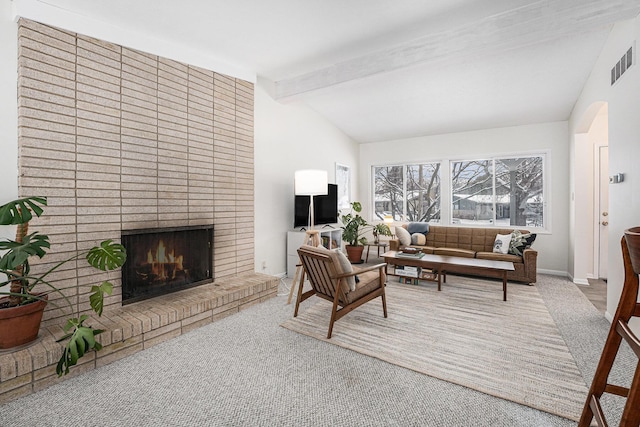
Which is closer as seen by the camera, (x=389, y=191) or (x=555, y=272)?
(x=555, y=272)

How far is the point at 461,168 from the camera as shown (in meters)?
6.16

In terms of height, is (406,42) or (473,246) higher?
(406,42)

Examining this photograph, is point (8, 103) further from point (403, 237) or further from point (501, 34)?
point (403, 237)

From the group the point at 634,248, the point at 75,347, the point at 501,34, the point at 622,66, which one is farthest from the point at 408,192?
the point at 75,347

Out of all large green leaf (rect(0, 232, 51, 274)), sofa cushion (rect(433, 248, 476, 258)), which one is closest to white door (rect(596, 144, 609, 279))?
sofa cushion (rect(433, 248, 476, 258))

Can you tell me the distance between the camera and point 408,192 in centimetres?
680

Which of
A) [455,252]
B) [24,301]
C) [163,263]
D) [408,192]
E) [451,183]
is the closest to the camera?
[24,301]

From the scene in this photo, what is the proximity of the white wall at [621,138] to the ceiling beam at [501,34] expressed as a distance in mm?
275

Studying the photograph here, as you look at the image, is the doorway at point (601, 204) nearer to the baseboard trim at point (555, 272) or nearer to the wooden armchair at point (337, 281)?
the baseboard trim at point (555, 272)

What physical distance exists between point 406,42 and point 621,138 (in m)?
2.26

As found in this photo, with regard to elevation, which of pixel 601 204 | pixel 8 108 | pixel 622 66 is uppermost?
pixel 622 66

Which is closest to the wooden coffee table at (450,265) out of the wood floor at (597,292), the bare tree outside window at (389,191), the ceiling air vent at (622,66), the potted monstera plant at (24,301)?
the wood floor at (597,292)

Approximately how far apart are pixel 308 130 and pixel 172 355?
165 inches

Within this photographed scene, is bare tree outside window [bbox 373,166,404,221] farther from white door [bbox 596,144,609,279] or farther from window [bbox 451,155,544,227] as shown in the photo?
white door [bbox 596,144,609,279]
